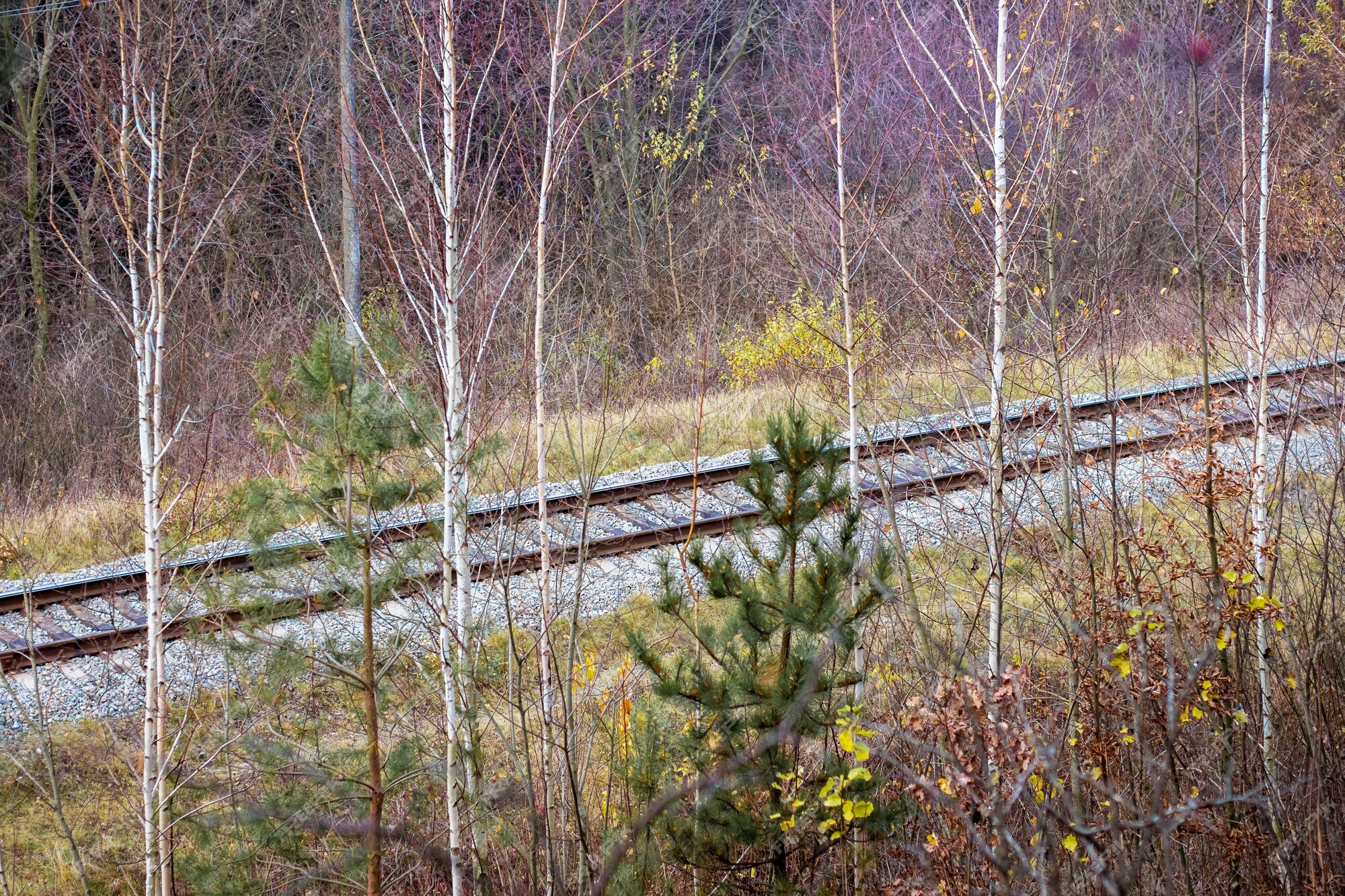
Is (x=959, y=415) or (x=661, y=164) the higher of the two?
(x=661, y=164)

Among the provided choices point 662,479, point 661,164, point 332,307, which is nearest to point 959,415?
point 662,479

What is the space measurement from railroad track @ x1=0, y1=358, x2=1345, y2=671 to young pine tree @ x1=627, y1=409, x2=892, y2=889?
5.15 ft

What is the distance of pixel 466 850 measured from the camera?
481cm

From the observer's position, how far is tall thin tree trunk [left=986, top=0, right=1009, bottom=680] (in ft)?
14.4

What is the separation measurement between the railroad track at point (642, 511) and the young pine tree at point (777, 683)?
1.57 metres

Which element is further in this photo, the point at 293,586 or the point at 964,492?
the point at 964,492

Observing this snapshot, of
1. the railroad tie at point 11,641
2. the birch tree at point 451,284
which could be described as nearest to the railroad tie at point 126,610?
the railroad tie at point 11,641

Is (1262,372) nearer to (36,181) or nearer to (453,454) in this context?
(453,454)

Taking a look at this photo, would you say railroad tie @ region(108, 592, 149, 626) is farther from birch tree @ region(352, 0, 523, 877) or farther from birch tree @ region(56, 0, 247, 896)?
birch tree @ region(352, 0, 523, 877)

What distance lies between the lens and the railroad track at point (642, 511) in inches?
255

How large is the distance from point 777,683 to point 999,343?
5.70 ft

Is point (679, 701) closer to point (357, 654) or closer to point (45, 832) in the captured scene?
point (357, 654)

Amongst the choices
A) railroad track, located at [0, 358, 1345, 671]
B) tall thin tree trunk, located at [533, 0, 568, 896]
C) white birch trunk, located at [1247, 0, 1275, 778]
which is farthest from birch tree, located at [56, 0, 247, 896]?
white birch trunk, located at [1247, 0, 1275, 778]

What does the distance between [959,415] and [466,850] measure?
20.7ft
